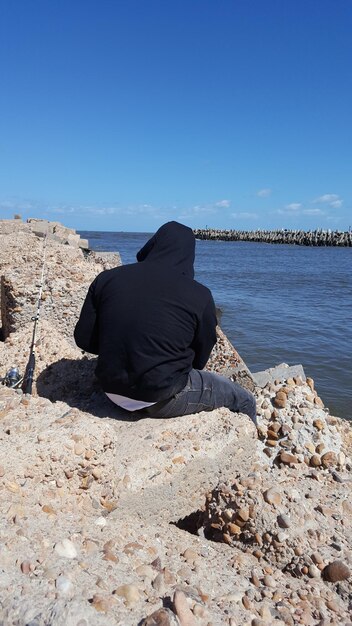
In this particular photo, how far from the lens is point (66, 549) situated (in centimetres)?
192

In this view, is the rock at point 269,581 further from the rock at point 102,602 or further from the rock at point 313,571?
the rock at point 102,602

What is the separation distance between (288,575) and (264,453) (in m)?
1.19

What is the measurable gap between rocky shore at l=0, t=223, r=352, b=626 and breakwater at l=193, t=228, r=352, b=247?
66.3 meters

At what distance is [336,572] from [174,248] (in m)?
1.96

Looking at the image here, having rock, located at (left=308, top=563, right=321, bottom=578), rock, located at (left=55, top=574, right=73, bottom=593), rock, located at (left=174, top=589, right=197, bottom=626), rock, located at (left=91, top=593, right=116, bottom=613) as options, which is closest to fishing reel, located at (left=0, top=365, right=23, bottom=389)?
rock, located at (left=55, top=574, right=73, bottom=593)

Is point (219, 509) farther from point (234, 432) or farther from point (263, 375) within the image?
point (263, 375)

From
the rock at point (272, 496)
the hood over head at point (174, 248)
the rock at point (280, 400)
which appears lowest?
the rock at point (272, 496)

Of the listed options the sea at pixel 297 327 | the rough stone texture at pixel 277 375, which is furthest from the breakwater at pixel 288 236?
the rough stone texture at pixel 277 375

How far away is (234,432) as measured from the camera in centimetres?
295

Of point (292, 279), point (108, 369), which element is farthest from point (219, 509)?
point (292, 279)

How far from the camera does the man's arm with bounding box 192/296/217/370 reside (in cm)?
286

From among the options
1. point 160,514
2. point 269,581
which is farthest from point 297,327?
point 269,581

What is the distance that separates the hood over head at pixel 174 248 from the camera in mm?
2943

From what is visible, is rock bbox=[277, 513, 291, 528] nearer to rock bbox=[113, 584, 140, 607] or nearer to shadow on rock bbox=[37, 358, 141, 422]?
rock bbox=[113, 584, 140, 607]
